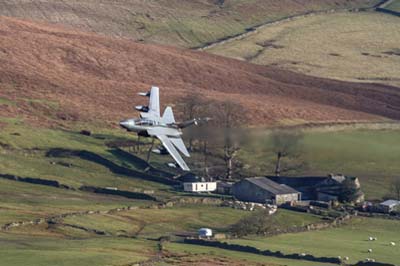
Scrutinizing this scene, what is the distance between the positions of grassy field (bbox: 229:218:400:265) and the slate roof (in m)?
16.0

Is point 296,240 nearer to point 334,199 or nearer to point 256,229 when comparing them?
point 256,229

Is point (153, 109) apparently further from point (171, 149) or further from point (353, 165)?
point (353, 165)

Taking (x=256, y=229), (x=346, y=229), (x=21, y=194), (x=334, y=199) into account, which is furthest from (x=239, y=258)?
(x=334, y=199)

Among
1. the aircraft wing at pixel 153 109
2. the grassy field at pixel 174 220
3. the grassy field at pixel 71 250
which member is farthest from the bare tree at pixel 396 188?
the aircraft wing at pixel 153 109

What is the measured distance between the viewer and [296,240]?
13712 centimetres

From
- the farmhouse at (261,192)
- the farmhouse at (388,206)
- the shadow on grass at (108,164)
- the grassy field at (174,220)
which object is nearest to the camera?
the grassy field at (174,220)

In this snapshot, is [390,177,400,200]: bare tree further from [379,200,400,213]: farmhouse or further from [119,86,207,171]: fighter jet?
[119,86,207,171]: fighter jet

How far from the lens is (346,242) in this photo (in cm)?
13775

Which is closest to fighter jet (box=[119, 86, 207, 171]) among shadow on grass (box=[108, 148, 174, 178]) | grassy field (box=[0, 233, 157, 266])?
grassy field (box=[0, 233, 157, 266])

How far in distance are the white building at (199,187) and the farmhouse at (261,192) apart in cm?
376

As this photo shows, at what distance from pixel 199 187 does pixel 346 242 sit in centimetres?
3824

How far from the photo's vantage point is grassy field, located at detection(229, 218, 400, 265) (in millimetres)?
127562

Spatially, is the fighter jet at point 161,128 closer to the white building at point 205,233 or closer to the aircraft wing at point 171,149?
the aircraft wing at point 171,149

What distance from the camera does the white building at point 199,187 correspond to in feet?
561
